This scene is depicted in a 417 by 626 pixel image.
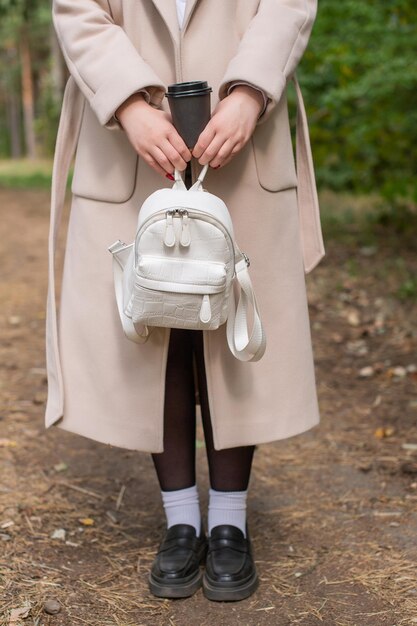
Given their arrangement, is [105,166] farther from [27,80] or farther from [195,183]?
[27,80]

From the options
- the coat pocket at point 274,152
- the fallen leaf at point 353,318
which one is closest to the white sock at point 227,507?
the coat pocket at point 274,152

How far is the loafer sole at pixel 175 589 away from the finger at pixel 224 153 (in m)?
1.05

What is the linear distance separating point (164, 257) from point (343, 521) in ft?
4.10

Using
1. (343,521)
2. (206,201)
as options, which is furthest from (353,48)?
(206,201)

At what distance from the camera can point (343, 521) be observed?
105 inches

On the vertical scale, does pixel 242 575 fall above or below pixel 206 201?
below

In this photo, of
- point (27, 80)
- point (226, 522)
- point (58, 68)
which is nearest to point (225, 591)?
point (226, 522)

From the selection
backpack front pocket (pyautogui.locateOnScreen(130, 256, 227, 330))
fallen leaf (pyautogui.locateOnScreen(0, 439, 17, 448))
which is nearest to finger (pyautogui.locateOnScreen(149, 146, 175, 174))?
backpack front pocket (pyautogui.locateOnScreen(130, 256, 227, 330))

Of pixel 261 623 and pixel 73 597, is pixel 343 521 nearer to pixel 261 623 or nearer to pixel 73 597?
pixel 261 623

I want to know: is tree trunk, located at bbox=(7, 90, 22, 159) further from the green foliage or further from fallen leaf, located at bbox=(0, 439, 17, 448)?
fallen leaf, located at bbox=(0, 439, 17, 448)

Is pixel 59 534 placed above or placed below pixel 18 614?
below

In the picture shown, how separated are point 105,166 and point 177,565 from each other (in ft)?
3.29

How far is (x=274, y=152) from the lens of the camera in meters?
2.07

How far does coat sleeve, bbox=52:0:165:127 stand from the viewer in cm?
191
